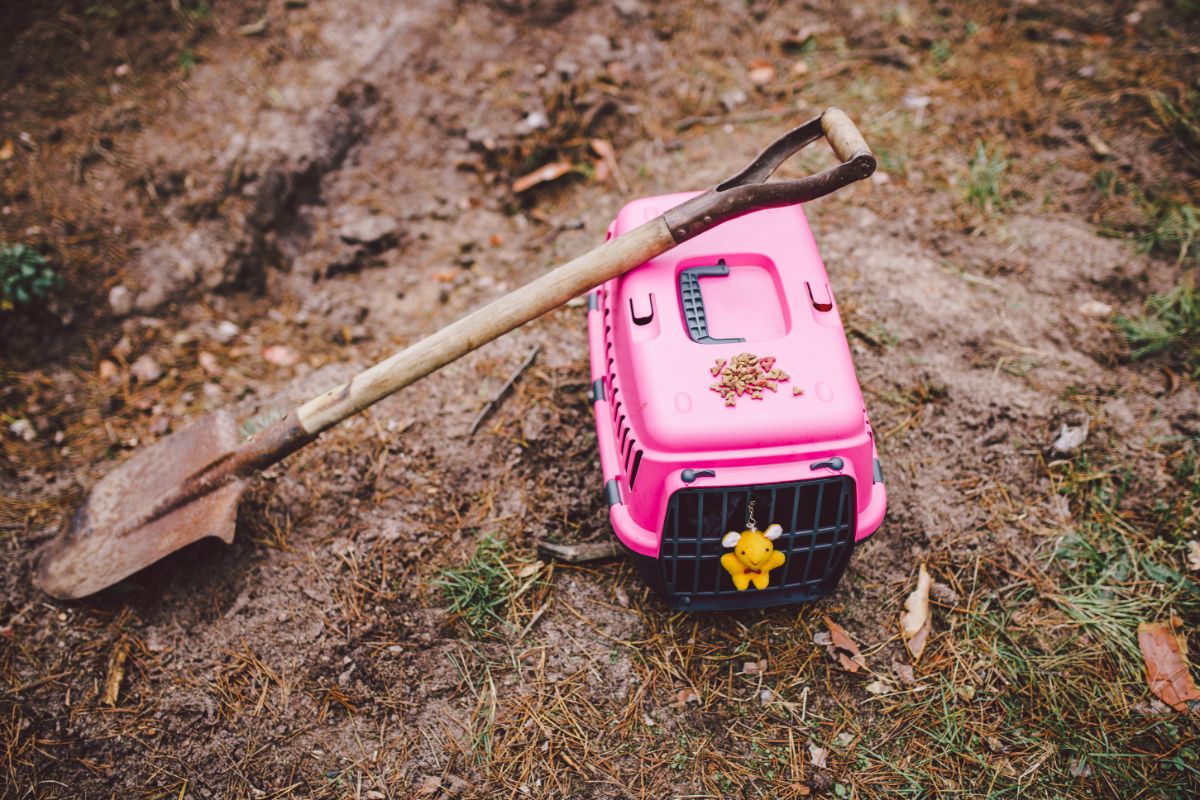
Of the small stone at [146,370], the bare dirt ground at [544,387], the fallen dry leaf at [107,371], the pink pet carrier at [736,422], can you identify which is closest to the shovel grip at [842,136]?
the pink pet carrier at [736,422]

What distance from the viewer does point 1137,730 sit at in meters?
1.78

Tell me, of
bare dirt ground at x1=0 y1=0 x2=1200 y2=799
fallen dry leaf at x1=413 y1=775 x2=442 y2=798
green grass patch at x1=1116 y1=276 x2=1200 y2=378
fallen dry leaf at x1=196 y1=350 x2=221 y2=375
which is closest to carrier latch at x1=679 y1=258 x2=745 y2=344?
bare dirt ground at x1=0 y1=0 x2=1200 y2=799

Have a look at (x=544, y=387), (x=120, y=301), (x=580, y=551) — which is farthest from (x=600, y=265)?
(x=120, y=301)

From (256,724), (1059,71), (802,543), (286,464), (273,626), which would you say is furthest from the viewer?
(1059,71)

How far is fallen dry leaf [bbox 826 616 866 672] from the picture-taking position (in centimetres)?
191

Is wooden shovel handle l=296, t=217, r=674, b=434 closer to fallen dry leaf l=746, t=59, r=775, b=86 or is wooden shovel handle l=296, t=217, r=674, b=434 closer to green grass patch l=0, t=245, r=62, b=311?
green grass patch l=0, t=245, r=62, b=311

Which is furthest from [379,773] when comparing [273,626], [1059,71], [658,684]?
[1059,71]

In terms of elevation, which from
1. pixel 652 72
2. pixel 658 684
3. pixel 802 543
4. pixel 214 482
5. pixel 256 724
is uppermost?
pixel 652 72

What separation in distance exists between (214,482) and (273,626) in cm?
49

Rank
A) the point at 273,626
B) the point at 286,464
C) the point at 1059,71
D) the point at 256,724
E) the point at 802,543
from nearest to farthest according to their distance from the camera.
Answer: the point at 802,543
the point at 256,724
the point at 273,626
the point at 286,464
the point at 1059,71

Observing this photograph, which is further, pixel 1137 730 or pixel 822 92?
pixel 822 92

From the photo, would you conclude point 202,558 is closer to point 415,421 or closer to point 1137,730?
point 415,421

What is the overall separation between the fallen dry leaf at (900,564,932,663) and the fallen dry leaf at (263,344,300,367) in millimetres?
2362

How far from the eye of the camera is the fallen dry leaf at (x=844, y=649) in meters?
1.91
